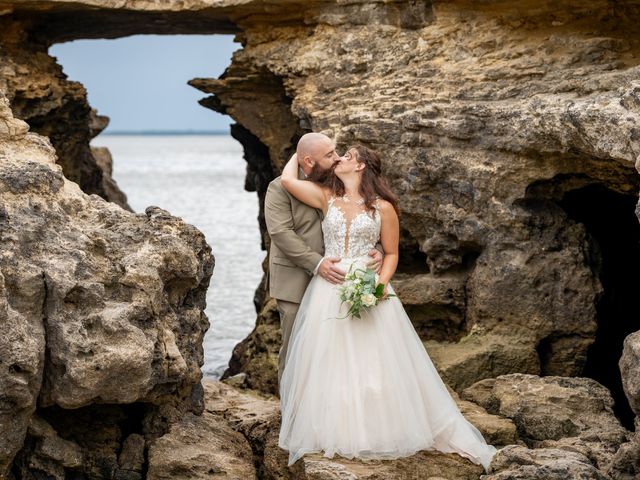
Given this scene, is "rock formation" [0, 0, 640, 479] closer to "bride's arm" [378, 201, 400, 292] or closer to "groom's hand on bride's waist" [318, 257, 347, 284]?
"groom's hand on bride's waist" [318, 257, 347, 284]

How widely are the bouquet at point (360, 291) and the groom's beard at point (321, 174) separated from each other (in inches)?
30.5

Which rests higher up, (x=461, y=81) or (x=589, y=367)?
(x=461, y=81)

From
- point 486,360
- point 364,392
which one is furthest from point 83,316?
point 486,360

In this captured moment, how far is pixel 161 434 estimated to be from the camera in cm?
891

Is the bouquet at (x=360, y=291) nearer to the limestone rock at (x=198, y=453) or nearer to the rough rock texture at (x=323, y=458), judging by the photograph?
the rough rock texture at (x=323, y=458)

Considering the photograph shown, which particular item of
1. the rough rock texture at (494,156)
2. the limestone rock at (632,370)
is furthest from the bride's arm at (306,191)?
the limestone rock at (632,370)

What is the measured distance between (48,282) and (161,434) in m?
1.69

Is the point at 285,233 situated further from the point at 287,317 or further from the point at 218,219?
the point at 218,219

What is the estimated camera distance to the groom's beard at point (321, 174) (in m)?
8.69

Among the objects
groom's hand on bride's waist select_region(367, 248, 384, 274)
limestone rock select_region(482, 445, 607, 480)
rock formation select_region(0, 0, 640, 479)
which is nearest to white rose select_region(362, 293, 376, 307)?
groom's hand on bride's waist select_region(367, 248, 384, 274)

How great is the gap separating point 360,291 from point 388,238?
0.69 meters

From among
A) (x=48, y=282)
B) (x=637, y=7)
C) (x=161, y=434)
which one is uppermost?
(x=637, y=7)

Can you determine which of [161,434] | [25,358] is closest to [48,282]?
[25,358]

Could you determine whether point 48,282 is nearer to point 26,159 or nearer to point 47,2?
point 26,159
